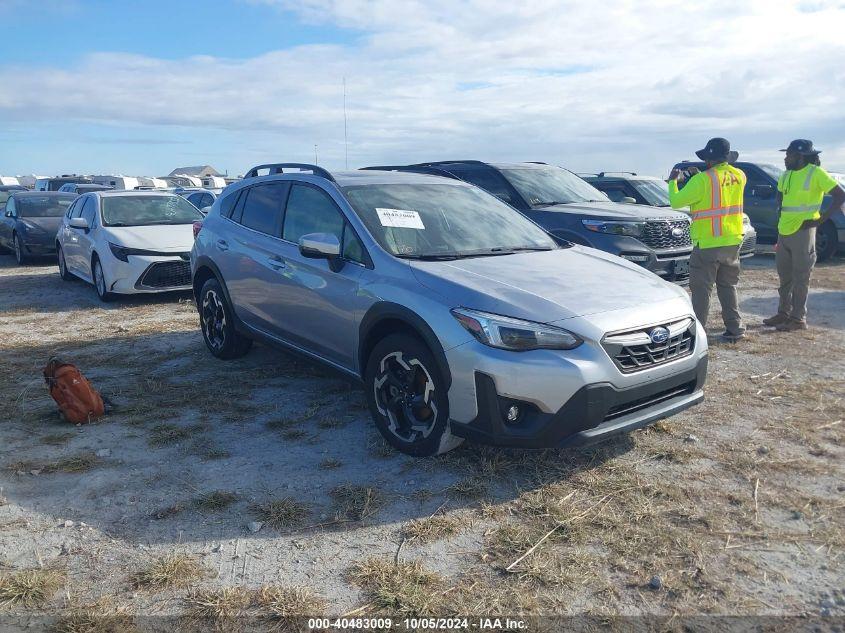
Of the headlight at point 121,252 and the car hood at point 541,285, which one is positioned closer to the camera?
the car hood at point 541,285

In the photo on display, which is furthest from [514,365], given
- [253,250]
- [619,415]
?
[253,250]

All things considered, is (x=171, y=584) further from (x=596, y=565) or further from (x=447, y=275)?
(x=447, y=275)

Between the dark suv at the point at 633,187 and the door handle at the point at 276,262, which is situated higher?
the dark suv at the point at 633,187

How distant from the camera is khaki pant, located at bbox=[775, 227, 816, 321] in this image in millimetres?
7461

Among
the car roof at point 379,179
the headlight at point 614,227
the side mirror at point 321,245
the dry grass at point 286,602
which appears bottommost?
the dry grass at point 286,602

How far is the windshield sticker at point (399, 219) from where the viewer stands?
4.67m

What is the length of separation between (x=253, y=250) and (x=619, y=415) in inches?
129

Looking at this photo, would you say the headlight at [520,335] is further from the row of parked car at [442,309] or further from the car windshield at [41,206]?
the car windshield at [41,206]

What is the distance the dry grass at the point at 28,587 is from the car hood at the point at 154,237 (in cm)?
699

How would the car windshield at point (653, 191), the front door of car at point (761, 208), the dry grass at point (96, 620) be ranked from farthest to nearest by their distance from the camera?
the front door of car at point (761, 208) < the car windshield at point (653, 191) < the dry grass at point (96, 620)

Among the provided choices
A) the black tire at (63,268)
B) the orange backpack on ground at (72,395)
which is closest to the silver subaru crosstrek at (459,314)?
the orange backpack on ground at (72,395)

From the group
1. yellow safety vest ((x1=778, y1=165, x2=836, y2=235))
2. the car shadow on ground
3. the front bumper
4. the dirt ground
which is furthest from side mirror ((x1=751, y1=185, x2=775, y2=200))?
the front bumper

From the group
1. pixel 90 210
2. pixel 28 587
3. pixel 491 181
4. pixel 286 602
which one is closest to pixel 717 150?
pixel 491 181

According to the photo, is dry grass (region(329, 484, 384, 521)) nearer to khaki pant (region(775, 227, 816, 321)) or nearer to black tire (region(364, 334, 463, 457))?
black tire (region(364, 334, 463, 457))
